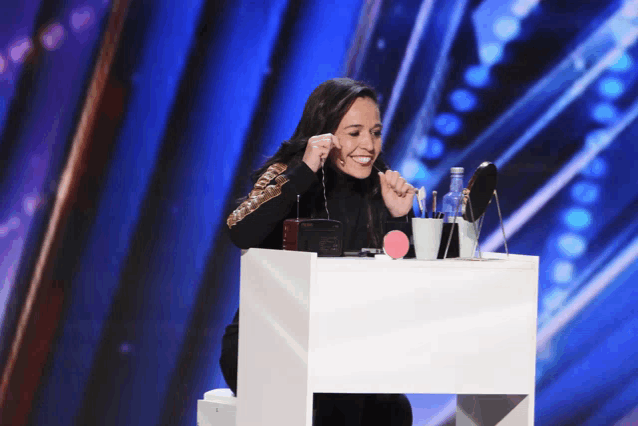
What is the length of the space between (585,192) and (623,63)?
548 mm

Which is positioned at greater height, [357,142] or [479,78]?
[479,78]

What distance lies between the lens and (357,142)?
2.05 metres

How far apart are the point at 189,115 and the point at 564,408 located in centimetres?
189

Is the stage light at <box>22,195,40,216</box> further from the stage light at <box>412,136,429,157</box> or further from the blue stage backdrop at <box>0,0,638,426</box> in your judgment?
the stage light at <box>412,136,429,157</box>

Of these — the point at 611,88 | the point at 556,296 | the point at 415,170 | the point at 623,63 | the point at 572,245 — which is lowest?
the point at 556,296

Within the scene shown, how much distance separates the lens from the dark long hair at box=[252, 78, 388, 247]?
2070mm

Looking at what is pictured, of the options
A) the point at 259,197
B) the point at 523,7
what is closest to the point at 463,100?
the point at 523,7

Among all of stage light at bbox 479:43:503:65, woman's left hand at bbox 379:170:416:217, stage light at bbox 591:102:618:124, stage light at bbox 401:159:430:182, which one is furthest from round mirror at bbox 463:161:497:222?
stage light at bbox 591:102:618:124

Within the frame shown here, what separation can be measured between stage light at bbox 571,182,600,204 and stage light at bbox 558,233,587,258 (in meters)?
0.15

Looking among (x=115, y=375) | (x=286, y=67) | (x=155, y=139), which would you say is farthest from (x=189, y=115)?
(x=115, y=375)

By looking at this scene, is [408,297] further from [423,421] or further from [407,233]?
[423,421]

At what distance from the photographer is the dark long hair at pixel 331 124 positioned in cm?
207

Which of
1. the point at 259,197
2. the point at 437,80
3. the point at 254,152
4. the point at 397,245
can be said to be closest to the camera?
the point at 397,245

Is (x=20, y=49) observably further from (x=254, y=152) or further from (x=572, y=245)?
(x=572, y=245)
